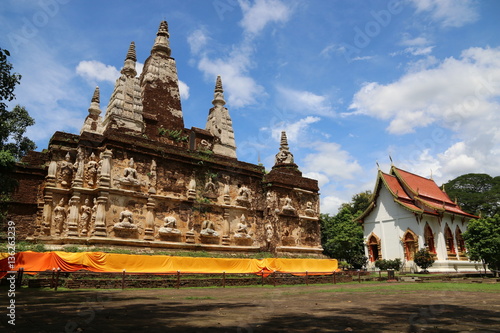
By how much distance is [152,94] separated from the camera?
863 inches

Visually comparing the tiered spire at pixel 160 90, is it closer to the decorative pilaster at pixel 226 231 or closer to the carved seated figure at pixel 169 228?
the carved seated figure at pixel 169 228

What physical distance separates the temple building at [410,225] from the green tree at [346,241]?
34.3 inches

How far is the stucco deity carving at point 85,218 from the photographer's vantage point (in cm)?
1672

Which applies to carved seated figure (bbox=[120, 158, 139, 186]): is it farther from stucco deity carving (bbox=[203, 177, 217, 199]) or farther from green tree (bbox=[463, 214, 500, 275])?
green tree (bbox=[463, 214, 500, 275])

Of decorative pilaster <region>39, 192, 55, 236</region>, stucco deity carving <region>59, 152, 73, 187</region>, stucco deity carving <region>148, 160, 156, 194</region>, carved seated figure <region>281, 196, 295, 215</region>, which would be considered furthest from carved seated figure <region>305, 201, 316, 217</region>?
decorative pilaster <region>39, 192, 55, 236</region>

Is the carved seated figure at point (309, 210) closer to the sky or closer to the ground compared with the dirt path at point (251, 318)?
closer to the sky

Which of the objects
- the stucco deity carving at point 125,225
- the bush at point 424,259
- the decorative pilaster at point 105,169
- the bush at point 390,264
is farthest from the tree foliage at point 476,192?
the decorative pilaster at point 105,169

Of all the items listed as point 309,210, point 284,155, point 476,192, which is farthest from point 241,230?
point 476,192

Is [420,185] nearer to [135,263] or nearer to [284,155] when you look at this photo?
[284,155]

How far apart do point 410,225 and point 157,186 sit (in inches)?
917

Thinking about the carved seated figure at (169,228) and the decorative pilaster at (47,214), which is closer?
the decorative pilaster at (47,214)

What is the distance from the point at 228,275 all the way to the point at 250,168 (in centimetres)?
787

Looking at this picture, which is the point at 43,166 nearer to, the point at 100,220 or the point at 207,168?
the point at 100,220

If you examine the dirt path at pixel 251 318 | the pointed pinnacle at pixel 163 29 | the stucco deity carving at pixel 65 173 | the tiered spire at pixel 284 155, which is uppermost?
the pointed pinnacle at pixel 163 29
